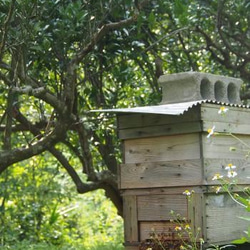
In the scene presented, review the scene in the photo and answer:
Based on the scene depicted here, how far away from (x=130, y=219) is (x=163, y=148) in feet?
2.56

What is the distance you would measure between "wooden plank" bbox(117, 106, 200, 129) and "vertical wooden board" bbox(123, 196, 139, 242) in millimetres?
699

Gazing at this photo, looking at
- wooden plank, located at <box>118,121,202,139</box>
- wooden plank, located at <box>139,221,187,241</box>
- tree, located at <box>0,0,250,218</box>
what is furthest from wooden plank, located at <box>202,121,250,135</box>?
tree, located at <box>0,0,250,218</box>

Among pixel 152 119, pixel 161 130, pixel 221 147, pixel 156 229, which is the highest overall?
pixel 152 119

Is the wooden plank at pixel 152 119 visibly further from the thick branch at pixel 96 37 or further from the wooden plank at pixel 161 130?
the thick branch at pixel 96 37

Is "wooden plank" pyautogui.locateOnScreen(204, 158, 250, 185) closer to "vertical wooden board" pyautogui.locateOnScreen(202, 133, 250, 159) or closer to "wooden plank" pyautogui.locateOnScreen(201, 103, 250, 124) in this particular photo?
"vertical wooden board" pyautogui.locateOnScreen(202, 133, 250, 159)

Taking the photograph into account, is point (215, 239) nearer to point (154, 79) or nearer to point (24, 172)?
point (154, 79)

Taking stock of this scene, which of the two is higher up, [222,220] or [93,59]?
[93,59]

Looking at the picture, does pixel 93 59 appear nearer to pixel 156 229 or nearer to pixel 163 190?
pixel 163 190

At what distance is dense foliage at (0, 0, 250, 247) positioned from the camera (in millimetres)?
5965

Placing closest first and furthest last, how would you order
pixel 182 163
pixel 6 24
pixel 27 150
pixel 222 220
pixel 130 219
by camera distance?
pixel 6 24
pixel 182 163
pixel 222 220
pixel 130 219
pixel 27 150

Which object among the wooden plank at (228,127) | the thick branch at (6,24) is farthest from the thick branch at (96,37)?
the wooden plank at (228,127)

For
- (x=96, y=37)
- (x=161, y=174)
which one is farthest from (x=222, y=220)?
(x=96, y=37)

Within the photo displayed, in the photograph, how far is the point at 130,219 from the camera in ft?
19.5

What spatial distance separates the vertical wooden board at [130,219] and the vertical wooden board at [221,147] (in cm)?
87
